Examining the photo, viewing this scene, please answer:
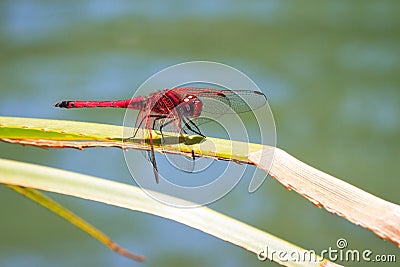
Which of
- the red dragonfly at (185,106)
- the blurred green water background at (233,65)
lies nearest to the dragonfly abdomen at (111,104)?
the red dragonfly at (185,106)

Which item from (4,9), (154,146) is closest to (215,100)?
(154,146)

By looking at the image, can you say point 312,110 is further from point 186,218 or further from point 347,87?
point 186,218

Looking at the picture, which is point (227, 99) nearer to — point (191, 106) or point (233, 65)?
point (191, 106)

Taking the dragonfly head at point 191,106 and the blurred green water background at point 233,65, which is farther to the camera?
the blurred green water background at point 233,65

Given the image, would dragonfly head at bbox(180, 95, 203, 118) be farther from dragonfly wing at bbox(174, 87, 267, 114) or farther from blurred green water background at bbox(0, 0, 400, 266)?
blurred green water background at bbox(0, 0, 400, 266)

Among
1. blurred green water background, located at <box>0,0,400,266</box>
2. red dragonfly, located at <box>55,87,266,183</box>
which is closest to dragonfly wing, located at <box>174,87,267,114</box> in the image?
red dragonfly, located at <box>55,87,266,183</box>

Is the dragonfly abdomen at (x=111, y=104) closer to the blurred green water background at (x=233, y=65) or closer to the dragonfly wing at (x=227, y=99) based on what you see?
the dragonfly wing at (x=227, y=99)

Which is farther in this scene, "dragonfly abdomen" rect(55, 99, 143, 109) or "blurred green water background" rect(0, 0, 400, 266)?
"blurred green water background" rect(0, 0, 400, 266)
